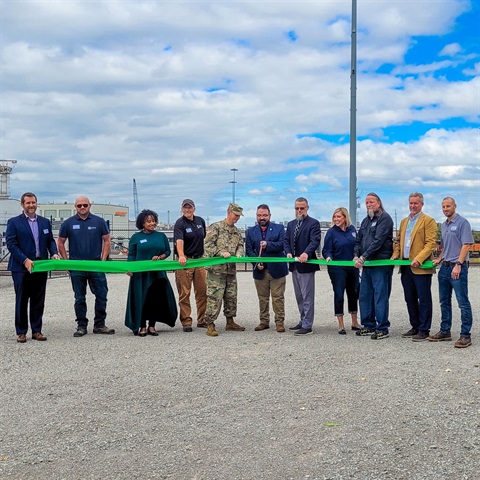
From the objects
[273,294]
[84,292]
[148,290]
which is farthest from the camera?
[273,294]

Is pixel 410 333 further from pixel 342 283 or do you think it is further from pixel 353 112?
pixel 353 112

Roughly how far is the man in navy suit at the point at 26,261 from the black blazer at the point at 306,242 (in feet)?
12.2

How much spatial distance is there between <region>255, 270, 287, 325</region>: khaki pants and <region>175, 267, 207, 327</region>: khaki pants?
975 mm

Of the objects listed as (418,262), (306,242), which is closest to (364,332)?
(418,262)

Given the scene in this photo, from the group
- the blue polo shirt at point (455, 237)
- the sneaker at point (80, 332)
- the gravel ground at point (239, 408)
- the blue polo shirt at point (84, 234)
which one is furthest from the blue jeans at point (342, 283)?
the sneaker at point (80, 332)

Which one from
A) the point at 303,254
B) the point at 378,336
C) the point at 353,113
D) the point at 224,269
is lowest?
the point at 378,336

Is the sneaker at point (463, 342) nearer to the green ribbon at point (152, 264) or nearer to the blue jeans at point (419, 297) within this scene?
the blue jeans at point (419, 297)

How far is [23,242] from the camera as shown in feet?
32.1

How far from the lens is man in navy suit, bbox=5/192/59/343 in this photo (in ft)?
31.6

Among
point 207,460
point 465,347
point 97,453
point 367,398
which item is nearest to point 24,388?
→ point 97,453

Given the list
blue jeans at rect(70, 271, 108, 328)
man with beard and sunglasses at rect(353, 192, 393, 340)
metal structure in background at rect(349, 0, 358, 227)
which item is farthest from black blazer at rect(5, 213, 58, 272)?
metal structure in background at rect(349, 0, 358, 227)

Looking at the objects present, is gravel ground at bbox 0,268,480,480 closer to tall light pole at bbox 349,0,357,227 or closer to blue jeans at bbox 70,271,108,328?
blue jeans at bbox 70,271,108,328

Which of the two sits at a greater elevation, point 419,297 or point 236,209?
point 236,209

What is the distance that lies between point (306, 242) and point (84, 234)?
3559 millimetres
